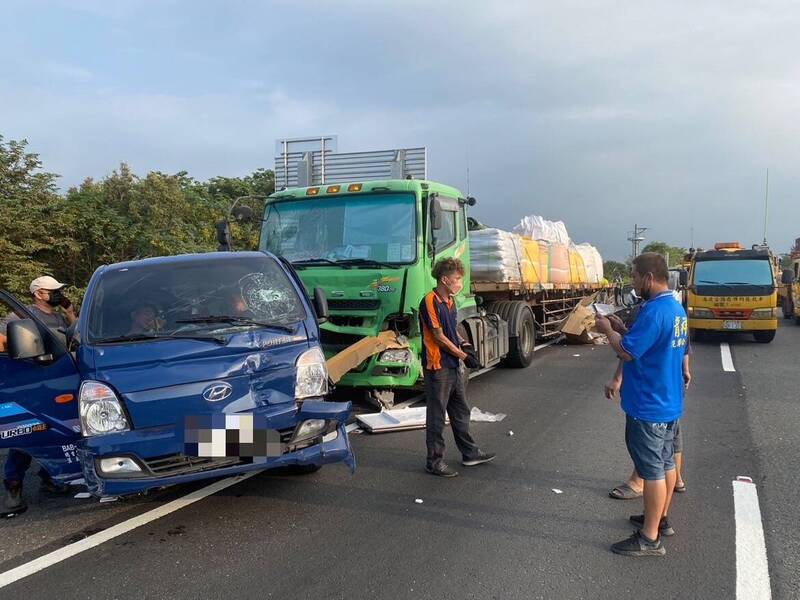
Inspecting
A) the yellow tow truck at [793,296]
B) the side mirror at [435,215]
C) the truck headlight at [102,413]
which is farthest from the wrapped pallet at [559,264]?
the truck headlight at [102,413]

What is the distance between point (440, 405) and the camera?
495 centimetres

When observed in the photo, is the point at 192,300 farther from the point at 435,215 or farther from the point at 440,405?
the point at 435,215

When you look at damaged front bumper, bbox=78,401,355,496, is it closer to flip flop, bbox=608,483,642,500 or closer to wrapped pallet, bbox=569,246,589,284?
flip flop, bbox=608,483,642,500

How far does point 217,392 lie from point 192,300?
1042mm

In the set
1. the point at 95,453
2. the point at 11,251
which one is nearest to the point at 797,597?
the point at 95,453

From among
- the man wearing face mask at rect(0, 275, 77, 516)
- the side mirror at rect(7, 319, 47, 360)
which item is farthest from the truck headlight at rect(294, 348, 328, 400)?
the man wearing face mask at rect(0, 275, 77, 516)

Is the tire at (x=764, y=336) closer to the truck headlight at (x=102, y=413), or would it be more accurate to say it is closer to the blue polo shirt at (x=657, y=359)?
the blue polo shirt at (x=657, y=359)

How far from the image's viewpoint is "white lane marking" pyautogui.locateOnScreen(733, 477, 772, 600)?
124 inches

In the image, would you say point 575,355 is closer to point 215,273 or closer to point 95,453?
point 215,273

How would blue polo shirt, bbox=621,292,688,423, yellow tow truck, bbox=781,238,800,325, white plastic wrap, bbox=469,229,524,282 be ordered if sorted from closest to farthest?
blue polo shirt, bbox=621,292,688,423, white plastic wrap, bbox=469,229,524,282, yellow tow truck, bbox=781,238,800,325

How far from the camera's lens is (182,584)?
10.8ft

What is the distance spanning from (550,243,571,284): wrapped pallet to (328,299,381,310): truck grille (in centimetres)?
646

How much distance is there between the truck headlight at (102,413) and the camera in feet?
11.9

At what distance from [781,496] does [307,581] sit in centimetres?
339
